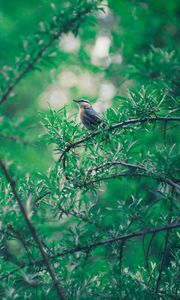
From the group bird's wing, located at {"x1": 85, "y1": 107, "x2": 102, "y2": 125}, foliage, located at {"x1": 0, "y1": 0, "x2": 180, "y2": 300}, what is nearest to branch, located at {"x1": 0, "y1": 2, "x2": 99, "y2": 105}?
foliage, located at {"x1": 0, "y1": 0, "x2": 180, "y2": 300}

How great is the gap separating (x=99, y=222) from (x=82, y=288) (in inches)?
10.9

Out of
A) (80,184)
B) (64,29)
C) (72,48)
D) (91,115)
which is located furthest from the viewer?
(72,48)

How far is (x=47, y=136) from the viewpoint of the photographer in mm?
1673

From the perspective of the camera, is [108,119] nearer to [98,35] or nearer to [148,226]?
[148,226]

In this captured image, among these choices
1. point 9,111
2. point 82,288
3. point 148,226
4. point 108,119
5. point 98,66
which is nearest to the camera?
point 82,288

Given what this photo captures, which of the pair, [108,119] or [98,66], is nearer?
[108,119]

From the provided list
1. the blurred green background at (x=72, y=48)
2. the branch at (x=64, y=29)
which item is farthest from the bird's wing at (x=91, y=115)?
the branch at (x=64, y=29)

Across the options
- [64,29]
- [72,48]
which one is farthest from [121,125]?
[72,48]

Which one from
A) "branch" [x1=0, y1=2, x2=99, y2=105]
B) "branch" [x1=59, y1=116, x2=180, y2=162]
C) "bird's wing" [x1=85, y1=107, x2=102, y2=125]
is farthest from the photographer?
"bird's wing" [x1=85, y1=107, x2=102, y2=125]

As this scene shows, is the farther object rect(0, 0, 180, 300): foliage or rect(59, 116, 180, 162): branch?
rect(59, 116, 180, 162): branch

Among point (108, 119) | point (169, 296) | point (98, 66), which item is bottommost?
point (169, 296)

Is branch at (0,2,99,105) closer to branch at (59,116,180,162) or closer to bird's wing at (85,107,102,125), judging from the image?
branch at (59,116,180,162)

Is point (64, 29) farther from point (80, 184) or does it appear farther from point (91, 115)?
point (91, 115)

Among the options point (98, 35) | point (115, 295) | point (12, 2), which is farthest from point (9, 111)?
point (115, 295)
